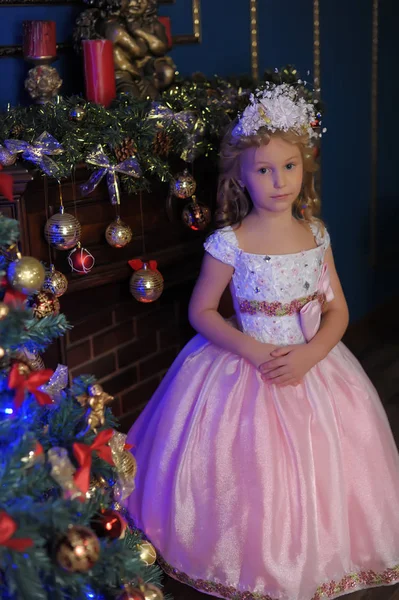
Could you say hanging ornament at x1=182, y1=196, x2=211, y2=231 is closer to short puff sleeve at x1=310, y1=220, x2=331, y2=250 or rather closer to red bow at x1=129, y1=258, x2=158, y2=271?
red bow at x1=129, y1=258, x2=158, y2=271

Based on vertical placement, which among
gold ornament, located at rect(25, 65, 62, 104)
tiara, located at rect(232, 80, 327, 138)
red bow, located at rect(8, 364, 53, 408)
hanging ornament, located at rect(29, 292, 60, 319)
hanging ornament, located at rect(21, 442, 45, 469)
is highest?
gold ornament, located at rect(25, 65, 62, 104)

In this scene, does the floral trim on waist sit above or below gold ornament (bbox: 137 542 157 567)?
above

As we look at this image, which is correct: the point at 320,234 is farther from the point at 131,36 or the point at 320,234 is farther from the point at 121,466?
the point at 121,466

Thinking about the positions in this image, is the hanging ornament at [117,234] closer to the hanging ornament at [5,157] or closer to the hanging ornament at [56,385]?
the hanging ornament at [5,157]

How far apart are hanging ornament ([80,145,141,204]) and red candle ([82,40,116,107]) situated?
0.68 feet

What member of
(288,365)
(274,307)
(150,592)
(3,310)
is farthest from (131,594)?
(274,307)

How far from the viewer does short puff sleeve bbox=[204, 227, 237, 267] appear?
2328 mm

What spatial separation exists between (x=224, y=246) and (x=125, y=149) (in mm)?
408

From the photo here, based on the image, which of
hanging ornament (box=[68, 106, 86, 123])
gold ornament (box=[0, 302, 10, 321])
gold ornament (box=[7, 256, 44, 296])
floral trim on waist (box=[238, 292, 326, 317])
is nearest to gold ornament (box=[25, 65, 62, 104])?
hanging ornament (box=[68, 106, 86, 123])

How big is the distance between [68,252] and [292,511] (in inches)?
38.9

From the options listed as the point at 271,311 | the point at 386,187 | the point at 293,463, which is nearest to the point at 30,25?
the point at 271,311

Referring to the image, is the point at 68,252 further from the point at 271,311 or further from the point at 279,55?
the point at 279,55

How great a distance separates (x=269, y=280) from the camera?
230 cm

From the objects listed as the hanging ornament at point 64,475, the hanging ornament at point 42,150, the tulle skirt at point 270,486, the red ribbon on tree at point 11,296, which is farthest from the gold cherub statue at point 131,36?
the hanging ornament at point 64,475
